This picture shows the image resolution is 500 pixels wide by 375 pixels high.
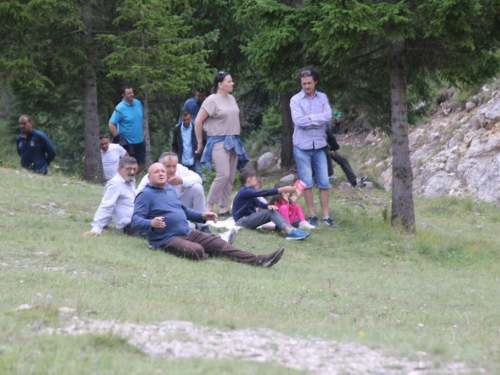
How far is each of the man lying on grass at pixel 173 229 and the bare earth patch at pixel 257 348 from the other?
357cm

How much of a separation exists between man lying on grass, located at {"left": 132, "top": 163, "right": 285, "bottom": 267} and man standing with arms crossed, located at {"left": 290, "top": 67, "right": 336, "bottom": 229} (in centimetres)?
328

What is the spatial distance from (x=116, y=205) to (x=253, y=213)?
2385 millimetres

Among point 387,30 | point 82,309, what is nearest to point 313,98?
point 387,30

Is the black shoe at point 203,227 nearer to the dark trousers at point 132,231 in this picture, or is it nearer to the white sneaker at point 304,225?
the dark trousers at point 132,231

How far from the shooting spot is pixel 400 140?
1216 cm

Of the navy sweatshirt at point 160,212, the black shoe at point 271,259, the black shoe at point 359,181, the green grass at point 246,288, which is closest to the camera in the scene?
the green grass at point 246,288

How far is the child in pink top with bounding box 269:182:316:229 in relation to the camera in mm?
11938

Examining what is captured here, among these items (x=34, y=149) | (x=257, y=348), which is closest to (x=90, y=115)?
(x=34, y=149)

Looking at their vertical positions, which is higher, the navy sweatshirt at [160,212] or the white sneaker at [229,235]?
the navy sweatshirt at [160,212]

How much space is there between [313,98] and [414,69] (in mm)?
1916

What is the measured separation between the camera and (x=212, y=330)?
5.29 meters

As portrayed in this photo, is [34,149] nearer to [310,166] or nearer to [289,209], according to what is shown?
[289,209]

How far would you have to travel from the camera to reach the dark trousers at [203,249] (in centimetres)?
894

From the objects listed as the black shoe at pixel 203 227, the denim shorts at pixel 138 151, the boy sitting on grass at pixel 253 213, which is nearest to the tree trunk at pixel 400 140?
the boy sitting on grass at pixel 253 213
